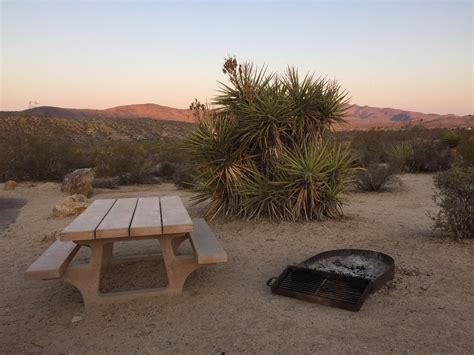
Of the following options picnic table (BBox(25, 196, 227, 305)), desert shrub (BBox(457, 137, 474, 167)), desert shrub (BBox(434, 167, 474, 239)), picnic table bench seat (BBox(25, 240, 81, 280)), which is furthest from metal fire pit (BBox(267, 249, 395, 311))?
desert shrub (BBox(457, 137, 474, 167))

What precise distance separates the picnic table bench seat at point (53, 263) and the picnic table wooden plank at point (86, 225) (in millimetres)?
313

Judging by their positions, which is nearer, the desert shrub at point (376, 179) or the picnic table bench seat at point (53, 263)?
the picnic table bench seat at point (53, 263)

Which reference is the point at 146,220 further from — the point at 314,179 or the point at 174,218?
the point at 314,179

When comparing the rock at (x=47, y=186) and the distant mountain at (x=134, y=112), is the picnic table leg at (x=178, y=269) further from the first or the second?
the distant mountain at (x=134, y=112)

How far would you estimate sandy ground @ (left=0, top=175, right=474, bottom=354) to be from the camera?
3.06 meters

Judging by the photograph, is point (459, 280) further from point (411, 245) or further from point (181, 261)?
point (181, 261)

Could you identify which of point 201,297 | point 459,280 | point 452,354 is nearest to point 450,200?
point 459,280

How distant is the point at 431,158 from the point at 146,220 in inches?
528

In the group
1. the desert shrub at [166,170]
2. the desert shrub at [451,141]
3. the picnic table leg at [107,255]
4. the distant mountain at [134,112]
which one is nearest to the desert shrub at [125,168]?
the desert shrub at [166,170]

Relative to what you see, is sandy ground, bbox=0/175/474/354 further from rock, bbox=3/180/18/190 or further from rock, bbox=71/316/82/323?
rock, bbox=3/180/18/190

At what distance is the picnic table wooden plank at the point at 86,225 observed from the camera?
10.8 ft

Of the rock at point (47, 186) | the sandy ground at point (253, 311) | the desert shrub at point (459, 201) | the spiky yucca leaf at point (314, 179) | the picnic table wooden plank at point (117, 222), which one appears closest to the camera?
the sandy ground at point (253, 311)

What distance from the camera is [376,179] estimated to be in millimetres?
10562

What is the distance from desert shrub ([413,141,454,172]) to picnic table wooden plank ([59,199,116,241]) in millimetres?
12827
